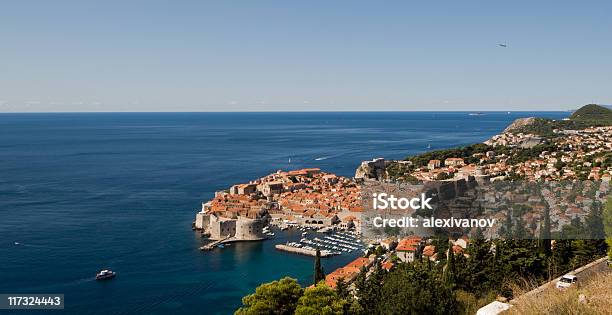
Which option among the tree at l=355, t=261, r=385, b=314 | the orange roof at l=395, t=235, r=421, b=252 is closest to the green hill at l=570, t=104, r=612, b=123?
the orange roof at l=395, t=235, r=421, b=252

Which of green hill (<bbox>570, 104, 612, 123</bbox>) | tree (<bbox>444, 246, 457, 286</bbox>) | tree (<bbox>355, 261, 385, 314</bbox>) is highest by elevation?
green hill (<bbox>570, 104, 612, 123</bbox>)

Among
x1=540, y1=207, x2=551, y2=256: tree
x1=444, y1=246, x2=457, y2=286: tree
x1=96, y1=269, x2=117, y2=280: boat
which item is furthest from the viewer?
x1=96, y1=269, x2=117, y2=280: boat

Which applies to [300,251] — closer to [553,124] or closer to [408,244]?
[408,244]

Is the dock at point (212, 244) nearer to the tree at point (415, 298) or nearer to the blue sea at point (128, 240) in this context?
the blue sea at point (128, 240)

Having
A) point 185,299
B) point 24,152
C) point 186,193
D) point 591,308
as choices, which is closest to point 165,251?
point 185,299

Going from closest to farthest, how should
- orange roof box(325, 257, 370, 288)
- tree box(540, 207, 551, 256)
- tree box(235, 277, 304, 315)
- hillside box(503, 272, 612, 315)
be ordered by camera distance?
hillside box(503, 272, 612, 315) < tree box(235, 277, 304, 315) < tree box(540, 207, 551, 256) < orange roof box(325, 257, 370, 288)

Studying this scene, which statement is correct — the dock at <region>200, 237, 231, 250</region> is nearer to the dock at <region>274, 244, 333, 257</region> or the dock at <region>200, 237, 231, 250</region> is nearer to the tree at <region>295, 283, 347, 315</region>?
the dock at <region>274, 244, 333, 257</region>
